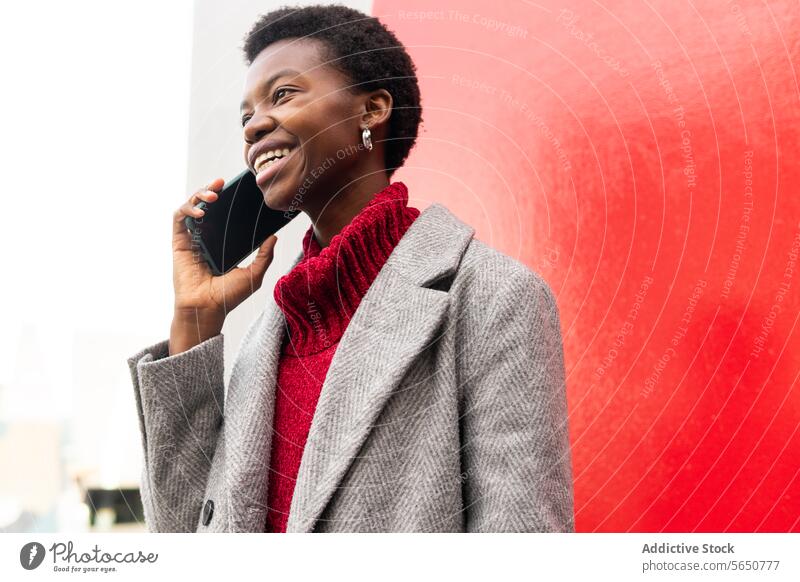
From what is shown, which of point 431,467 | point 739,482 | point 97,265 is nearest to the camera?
point 431,467

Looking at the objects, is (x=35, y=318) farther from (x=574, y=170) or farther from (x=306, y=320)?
(x=574, y=170)

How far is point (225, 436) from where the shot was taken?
0.69 meters

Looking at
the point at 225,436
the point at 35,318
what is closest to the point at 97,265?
the point at 35,318

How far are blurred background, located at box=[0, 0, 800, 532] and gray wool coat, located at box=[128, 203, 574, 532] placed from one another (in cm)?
11

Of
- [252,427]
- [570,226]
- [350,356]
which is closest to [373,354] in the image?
[350,356]

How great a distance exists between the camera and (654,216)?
728mm

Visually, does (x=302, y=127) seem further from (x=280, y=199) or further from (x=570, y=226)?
(x=570, y=226)

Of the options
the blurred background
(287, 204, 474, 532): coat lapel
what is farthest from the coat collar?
the blurred background

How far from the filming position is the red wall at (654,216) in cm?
71

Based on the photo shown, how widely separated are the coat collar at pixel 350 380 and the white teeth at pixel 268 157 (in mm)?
125

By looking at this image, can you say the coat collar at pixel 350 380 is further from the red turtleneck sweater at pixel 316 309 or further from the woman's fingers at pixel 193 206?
the woman's fingers at pixel 193 206
